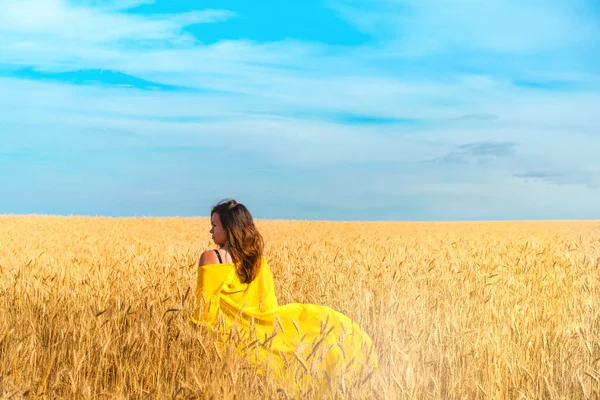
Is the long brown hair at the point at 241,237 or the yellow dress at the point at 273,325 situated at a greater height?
the long brown hair at the point at 241,237

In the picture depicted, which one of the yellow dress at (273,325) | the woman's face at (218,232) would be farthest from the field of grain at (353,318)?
the woman's face at (218,232)

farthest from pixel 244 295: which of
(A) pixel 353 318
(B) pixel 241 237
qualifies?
(A) pixel 353 318

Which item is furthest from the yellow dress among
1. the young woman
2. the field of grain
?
the field of grain

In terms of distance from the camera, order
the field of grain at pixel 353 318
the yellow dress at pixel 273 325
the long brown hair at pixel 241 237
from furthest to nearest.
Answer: the long brown hair at pixel 241 237 < the yellow dress at pixel 273 325 < the field of grain at pixel 353 318

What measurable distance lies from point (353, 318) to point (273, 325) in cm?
132

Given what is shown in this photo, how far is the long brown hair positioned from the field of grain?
21.1 inches

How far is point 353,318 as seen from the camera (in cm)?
476

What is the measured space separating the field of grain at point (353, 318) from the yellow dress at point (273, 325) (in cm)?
14

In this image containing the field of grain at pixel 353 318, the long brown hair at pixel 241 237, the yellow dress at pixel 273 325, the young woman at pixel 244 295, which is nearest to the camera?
the field of grain at pixel 353 318

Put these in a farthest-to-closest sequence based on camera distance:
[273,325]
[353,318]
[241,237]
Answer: [353,318], [241,237], [273,325]

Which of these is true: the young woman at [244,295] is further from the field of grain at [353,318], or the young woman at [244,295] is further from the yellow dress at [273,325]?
the field of grain at [353,318]

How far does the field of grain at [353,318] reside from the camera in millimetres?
2943

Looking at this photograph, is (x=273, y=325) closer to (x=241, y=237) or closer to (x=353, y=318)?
(x=241, y=237)

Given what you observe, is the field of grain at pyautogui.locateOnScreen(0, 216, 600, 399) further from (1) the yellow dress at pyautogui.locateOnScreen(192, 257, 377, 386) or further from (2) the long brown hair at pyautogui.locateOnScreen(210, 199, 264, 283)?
(2) the long brown hair at pyautogui.locateOnScreen(210, 199, 264, 283)
